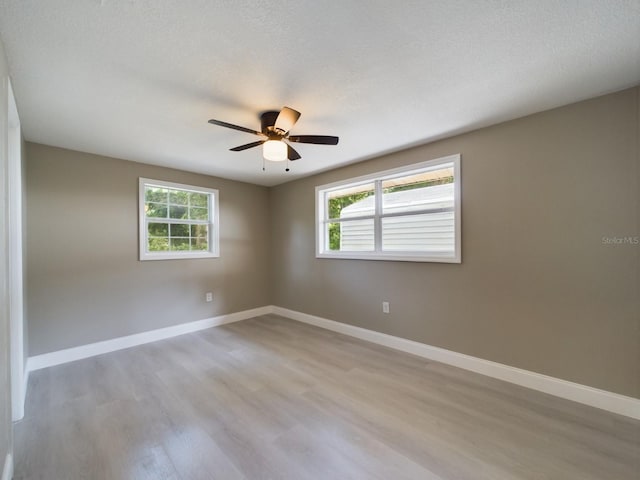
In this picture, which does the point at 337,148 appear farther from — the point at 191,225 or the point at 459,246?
the point at 191,225

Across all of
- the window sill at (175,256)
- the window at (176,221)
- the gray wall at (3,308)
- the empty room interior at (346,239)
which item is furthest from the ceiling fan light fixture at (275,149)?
the window sill at (175,256)

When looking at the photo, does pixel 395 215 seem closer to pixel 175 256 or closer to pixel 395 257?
pixel 395 257

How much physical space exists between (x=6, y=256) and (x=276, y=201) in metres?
3.72

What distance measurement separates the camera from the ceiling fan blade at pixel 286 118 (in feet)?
6.45

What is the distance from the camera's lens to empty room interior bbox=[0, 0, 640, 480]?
1.51 meters

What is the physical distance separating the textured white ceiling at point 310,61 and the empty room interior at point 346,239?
2 centimetres

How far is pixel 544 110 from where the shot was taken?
2324 millimetres

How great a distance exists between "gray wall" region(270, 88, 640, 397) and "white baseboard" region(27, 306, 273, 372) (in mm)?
2725

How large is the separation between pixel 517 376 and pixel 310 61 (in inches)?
120

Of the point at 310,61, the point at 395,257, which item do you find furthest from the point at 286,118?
the point at 395,257

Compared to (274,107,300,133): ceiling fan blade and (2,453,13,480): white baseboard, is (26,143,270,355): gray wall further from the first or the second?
(274,107,300,133): ceiling fan blade

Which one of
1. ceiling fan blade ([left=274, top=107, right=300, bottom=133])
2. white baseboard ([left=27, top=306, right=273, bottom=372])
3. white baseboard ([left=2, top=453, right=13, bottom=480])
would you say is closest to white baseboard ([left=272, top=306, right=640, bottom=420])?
white baseboard ([left=27, top=306, right=273, bottom=372])

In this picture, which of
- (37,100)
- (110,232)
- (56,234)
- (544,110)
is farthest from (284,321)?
(544,110)

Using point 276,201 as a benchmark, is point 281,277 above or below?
below
